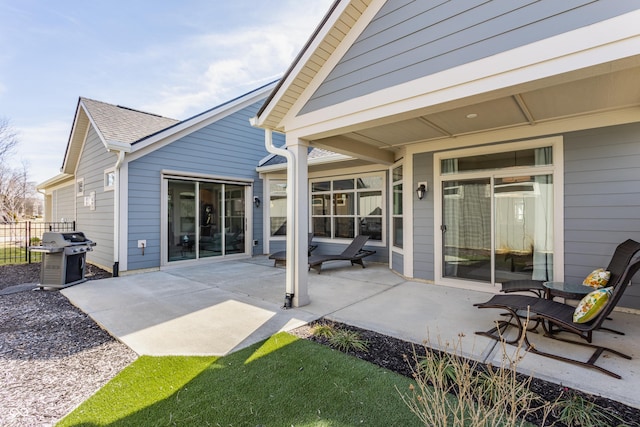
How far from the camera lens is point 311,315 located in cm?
426

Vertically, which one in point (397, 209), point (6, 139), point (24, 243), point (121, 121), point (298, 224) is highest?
point (6, 139)

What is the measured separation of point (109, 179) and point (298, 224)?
605cm

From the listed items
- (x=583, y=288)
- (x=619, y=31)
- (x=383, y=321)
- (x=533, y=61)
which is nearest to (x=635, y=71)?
(x=619, y=31)

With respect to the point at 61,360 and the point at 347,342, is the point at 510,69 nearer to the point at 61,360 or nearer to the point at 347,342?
the point at 347,342

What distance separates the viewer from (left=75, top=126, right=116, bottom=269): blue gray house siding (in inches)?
299

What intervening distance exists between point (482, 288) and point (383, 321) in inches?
101

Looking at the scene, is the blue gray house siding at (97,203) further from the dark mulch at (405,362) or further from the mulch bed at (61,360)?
the dark mulch at (405,362)

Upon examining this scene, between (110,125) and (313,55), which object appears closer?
(313,55)

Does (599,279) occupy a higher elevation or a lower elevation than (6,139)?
lower

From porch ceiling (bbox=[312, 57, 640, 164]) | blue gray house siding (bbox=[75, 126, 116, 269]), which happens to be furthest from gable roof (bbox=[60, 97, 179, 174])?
porch ceiling (bbox=[312, 57, 640, 164])

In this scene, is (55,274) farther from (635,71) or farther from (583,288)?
(635,71)

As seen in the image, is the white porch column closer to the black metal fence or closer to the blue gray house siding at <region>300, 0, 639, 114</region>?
the blue gray house siding at <region>300, 0, 639, 114</region>

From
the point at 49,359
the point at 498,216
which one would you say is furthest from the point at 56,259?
the point at 498,216

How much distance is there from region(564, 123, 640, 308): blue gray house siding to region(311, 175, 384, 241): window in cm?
431
